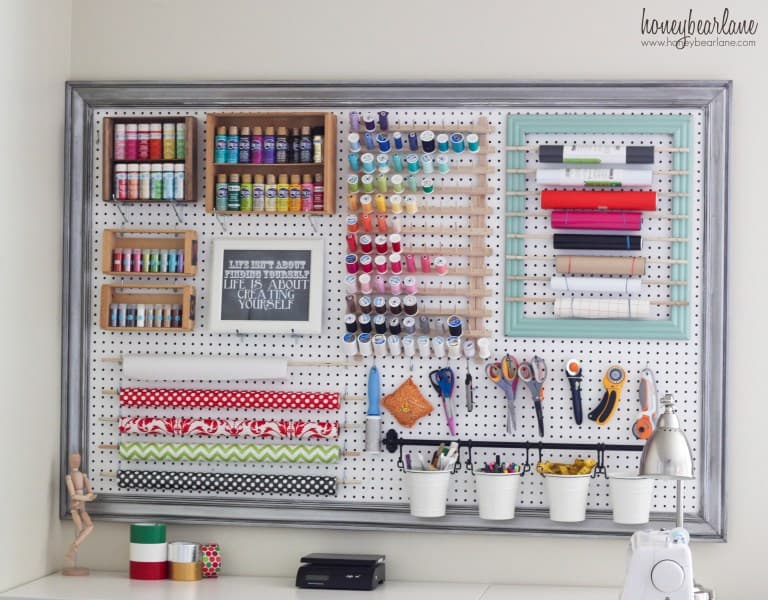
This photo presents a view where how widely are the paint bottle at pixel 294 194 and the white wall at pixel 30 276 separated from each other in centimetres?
68

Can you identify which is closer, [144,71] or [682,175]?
[682,175]

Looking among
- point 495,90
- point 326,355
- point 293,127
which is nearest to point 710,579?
point 326,355

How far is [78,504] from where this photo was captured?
3211 mm

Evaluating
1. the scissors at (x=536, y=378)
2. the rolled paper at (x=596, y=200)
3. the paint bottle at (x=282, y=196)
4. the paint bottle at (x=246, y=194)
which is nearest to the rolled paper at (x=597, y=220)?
the rolled paper at (x=596, y=200)

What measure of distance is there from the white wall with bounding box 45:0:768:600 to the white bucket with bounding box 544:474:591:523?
129mm

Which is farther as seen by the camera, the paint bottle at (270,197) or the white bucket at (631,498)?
the paint bottle at (270,197)

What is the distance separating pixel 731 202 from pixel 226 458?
5.10 feet

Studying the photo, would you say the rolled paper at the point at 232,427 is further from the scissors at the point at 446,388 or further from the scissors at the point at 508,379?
the scissors at the point at 508,379

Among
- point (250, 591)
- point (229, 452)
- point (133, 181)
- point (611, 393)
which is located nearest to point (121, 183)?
point (133, 181)

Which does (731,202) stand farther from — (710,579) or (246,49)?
(246,49)

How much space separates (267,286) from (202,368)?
29 cm

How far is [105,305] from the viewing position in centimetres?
328

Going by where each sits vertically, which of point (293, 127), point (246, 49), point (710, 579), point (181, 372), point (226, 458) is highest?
point (246, 49)

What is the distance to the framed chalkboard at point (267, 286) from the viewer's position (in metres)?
3.23
